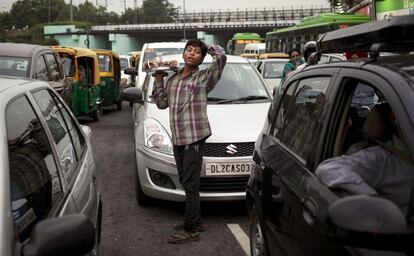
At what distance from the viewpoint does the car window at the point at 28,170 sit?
2.22 m

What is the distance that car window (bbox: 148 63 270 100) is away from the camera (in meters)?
6.90

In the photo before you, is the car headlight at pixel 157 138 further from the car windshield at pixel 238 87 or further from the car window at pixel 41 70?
the car window at pixel 41 70

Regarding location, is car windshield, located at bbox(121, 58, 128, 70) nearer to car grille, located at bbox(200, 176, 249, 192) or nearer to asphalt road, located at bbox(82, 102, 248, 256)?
asphalt road, located at bbox(82, 102, 248, 256)

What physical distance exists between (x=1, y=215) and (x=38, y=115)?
114 cm

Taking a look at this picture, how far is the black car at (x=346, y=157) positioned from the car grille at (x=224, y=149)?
1980 mm

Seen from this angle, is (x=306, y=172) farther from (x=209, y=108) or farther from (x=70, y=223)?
(x=209, y=108)

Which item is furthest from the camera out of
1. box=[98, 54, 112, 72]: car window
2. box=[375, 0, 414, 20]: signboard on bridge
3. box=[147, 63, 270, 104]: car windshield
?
box=[98, 54, 112, 72]: car window

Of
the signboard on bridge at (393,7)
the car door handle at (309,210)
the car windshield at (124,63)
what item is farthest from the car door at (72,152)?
the car windshield at (124,63)

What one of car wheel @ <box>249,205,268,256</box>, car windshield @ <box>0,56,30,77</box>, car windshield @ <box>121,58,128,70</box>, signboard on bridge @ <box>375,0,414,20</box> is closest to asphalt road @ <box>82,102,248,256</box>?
car wheel @ <box>249,205,268,256</box>

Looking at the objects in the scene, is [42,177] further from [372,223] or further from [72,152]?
[372,223]

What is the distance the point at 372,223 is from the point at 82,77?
12.7 m

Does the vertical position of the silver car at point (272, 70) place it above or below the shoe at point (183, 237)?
above

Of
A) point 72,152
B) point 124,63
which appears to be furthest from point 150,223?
point 124,63

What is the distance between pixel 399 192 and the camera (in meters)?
2.35
